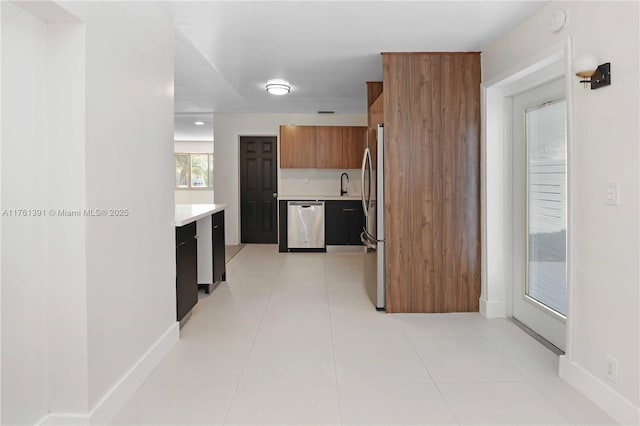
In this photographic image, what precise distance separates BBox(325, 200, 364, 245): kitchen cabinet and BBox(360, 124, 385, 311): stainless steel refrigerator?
291 cm

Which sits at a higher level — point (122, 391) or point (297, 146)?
point (297, 146)

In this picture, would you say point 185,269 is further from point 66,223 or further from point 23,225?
point 23,225

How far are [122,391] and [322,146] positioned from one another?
17.9 ft

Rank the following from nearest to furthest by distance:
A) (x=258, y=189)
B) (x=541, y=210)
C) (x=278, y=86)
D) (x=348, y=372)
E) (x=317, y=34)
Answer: (x=348, y=372)
(x=541, y=210)
(x=317, y=34)
(x=278, y=86)
(x=258, y=189)

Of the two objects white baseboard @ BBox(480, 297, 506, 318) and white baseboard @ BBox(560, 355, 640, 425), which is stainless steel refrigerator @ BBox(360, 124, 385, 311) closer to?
white baseboard @ BBox(480, 297, 506, 318)

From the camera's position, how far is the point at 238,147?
738cm

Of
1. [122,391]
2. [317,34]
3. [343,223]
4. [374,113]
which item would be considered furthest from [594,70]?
[343,223]

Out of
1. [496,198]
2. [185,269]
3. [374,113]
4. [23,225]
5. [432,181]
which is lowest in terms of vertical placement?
[185,269]

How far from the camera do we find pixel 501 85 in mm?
3297

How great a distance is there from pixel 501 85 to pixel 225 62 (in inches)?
98.0

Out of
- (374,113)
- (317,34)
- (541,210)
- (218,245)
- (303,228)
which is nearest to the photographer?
(541,210)

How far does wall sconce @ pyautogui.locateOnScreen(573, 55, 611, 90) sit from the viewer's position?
2.02m

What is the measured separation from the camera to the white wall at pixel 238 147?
24.0 ft

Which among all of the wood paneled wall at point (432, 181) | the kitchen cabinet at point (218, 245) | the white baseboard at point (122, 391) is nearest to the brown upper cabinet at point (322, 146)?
the kitchen cabinet at point (218, 245)
